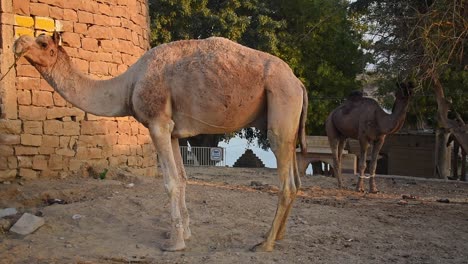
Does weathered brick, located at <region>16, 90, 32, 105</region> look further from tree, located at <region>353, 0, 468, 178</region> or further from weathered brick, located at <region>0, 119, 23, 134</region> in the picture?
tree, located at <region>353, 0, 468, 178</region>

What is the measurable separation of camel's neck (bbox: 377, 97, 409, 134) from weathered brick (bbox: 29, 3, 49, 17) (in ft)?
25.1

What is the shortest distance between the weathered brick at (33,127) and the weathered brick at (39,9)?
204 centimetres

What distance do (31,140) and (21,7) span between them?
2444mm

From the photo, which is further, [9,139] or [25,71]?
[25,71]

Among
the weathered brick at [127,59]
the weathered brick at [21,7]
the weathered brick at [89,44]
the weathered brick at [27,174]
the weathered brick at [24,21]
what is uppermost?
the weathered brick at [21,7]

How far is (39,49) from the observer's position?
6.94 m

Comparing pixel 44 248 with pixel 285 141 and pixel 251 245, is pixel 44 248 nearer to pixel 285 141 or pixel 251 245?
pixel 251 245

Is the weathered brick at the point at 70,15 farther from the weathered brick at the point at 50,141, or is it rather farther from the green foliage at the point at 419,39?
the green foliage at the point at 419,39

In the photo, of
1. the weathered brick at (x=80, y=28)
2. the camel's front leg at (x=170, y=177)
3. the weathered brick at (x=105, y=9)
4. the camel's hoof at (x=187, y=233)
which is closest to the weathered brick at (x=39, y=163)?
the weathered brick at (x=80, y=28)

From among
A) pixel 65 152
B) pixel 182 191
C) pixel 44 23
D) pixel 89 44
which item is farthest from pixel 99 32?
pixel 182 191

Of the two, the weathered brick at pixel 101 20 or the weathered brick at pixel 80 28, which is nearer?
the weathered brick at pixel 80 28

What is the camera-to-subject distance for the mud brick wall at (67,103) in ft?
32.7

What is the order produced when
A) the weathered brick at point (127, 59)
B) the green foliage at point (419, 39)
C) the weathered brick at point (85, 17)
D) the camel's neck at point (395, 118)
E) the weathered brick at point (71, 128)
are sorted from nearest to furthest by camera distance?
the green foliage at point (419, 39), the weathered brick at point (71, 128), the weathered brick at point (85, 17), the weathered brick at point (127, 59), the camel's neck at point (395, 118)

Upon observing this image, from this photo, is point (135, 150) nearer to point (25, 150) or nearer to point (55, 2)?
point (25, 150)
